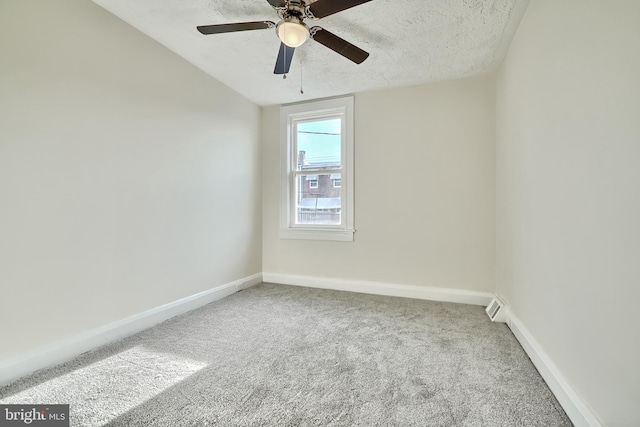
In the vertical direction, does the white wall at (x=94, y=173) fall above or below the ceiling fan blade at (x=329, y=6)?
below

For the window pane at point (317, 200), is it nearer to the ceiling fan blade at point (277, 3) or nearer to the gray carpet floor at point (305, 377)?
the gray carpet floor at point (305, 377)

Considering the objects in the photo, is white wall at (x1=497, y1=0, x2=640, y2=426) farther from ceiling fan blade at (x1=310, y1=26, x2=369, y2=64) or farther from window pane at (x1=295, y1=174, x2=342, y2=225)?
window pane at (x1=295, y1=174, x2=342, y2=225)

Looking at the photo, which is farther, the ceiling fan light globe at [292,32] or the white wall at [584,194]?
the ceiling fan light globe at [292,32]

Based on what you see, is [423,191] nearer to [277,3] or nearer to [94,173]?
[277,3]

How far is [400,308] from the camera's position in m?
2.68

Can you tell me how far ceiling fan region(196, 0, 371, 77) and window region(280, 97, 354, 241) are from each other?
4.71 feet

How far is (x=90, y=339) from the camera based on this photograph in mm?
1842

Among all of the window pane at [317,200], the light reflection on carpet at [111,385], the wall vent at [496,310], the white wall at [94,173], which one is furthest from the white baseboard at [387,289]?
the light reflection on carpet at [111,385]

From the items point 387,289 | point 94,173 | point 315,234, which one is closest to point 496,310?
point 387,289

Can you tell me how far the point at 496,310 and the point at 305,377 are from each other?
74.3 inches

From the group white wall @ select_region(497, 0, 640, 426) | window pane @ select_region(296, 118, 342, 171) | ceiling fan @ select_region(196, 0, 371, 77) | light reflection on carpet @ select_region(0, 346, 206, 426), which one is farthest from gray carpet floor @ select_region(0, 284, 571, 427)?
ceiling fan @ select_region(196, 0, 371, 77)

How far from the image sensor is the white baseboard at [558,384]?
1.12m

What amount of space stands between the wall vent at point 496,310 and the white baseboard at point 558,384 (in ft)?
1.26

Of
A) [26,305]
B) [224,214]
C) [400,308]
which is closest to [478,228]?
[400,308]
